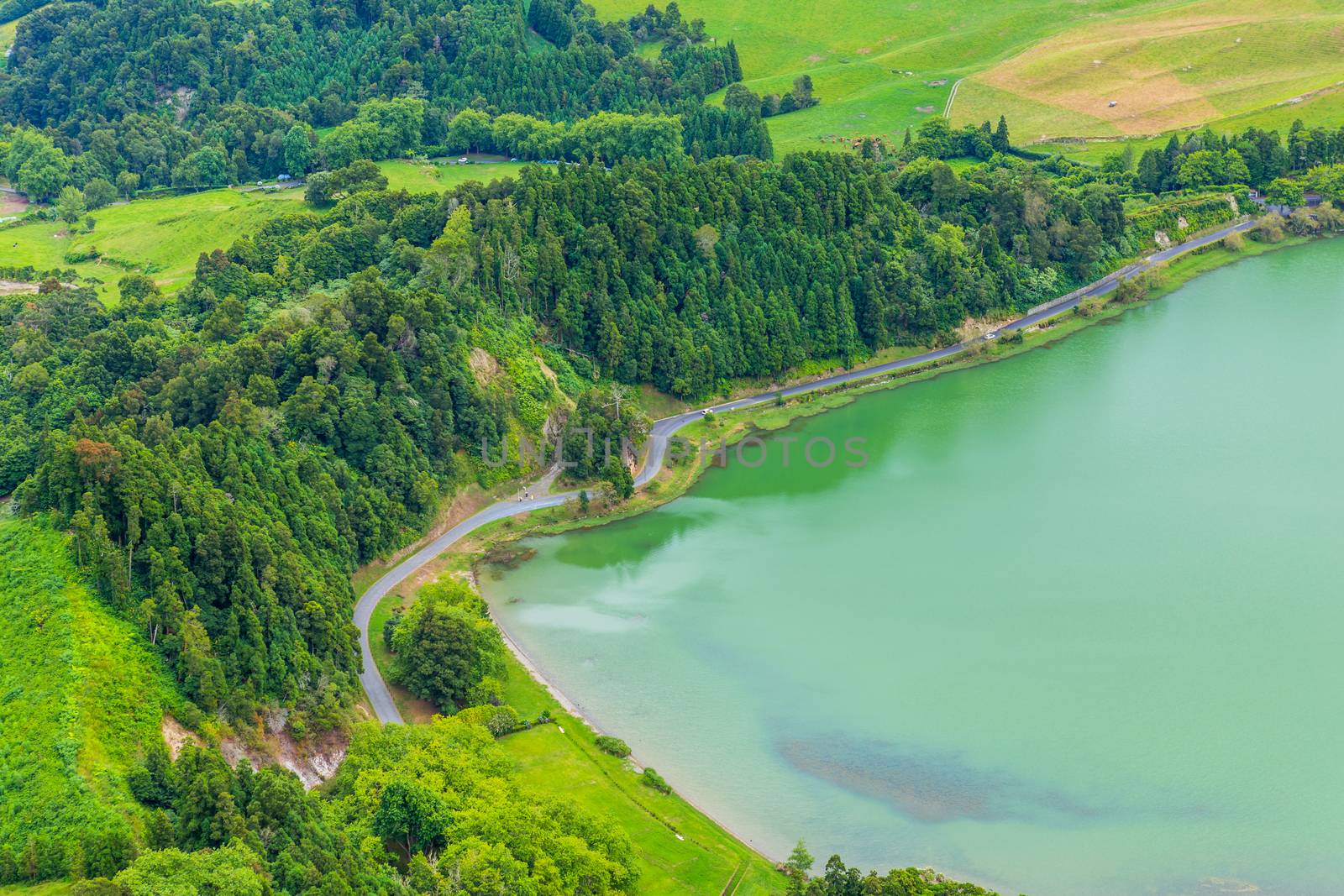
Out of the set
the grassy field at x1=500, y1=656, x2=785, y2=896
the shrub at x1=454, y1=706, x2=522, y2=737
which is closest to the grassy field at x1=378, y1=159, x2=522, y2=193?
the grassy field at x1=500, y1=656, x2=785, y2=896

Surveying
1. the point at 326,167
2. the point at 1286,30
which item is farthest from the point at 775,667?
the point at 1286,30

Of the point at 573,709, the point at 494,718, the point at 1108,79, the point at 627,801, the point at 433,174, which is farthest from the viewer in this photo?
the point at 1108,79

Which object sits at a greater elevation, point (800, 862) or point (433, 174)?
point (433, 174)

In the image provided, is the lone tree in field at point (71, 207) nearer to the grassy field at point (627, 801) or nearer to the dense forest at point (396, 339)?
the dense forest at point (396, 339)

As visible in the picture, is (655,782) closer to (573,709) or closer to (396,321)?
(573,709)

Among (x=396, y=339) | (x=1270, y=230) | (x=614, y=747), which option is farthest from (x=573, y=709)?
(x=1270, y=230)

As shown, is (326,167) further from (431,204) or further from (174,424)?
(174,424)

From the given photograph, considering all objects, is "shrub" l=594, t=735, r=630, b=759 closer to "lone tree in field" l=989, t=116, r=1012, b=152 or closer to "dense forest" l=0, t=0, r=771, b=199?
"dense forest" l=0, t=0, r=771, b=199
